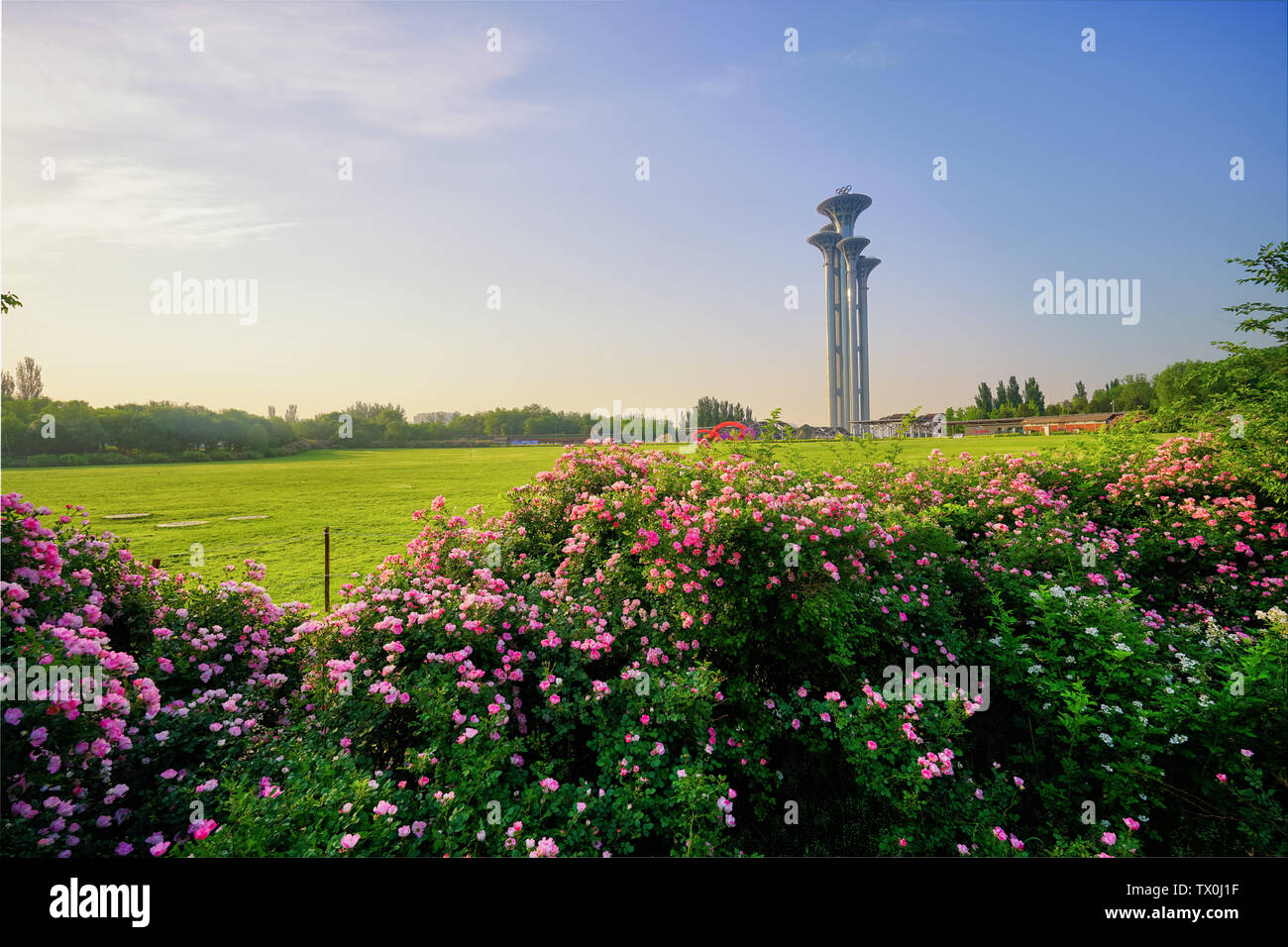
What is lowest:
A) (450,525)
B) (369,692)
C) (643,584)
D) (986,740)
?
(986,740)

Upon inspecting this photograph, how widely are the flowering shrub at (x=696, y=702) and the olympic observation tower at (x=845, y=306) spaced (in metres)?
74.5

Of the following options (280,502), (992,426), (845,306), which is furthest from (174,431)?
(845,306)

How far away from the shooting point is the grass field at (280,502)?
362 inches

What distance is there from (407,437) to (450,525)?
158 ft

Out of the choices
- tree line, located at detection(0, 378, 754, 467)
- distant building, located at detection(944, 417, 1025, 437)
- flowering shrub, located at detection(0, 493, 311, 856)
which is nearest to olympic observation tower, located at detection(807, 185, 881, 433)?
distant building, located at detection(944, 417, 1025, 437)

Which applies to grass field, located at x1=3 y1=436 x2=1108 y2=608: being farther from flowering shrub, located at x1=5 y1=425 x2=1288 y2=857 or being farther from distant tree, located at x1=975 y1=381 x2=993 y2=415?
distant tree, located at x1=975 y1=381 x2=993 y2=415

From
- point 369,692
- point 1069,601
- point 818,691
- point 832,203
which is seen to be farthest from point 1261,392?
point 832,203

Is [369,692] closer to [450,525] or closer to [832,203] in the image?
[450,525]

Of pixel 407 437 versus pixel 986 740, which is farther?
pixel 407 437

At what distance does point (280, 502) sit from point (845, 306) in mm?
86457

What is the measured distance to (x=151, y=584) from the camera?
382cm

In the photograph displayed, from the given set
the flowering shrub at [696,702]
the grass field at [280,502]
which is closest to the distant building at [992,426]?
the grass field at [280,502]

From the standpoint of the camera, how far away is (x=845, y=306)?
8500 centimetres

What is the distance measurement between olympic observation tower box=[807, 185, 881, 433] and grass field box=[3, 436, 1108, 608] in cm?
6512
